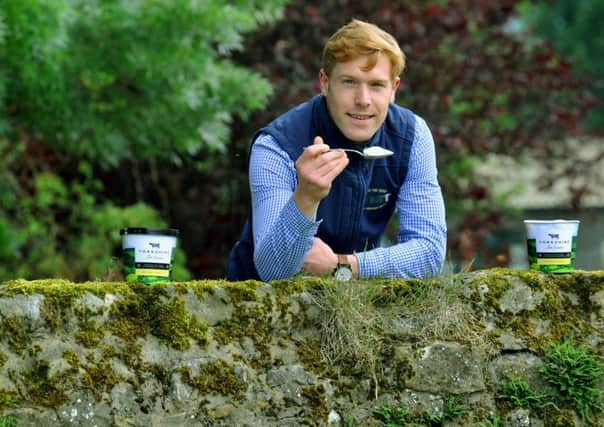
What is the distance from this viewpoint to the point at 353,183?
4.09 meters

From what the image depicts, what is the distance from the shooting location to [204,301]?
3.39 m

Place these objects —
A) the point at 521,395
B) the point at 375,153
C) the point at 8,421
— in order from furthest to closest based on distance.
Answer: the point at 375,153 → the point at 521,395 → the point at 8,421

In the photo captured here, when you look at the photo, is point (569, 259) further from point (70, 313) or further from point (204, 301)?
point (70, 313)

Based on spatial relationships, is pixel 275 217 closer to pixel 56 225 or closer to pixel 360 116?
pixel 360 116

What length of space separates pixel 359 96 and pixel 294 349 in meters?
1.07

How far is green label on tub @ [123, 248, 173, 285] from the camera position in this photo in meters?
3.41

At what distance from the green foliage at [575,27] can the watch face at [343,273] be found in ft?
79.8

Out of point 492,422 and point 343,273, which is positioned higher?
point 343,273

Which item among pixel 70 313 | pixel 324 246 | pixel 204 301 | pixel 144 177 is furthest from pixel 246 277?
pixel 144 177

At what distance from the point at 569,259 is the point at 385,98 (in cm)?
91

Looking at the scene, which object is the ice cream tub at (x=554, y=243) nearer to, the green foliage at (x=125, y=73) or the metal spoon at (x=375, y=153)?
the metal spoon at (x=375, y=153)

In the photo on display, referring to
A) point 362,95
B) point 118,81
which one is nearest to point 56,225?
point 118,81

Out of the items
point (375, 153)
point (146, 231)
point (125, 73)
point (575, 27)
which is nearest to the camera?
point (146, 231)

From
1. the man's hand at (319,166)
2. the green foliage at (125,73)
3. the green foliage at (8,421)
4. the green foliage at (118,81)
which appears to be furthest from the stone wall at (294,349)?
the green foliage at (125,73)
